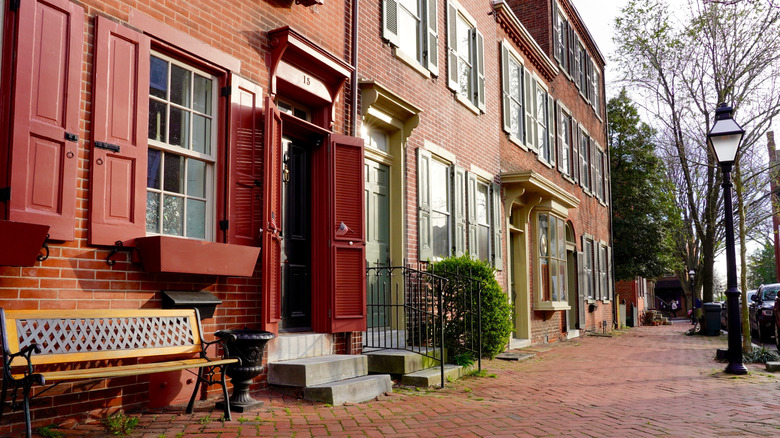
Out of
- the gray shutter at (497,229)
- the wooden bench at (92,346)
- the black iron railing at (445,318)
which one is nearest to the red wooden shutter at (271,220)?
the wooden bench at (92,346)

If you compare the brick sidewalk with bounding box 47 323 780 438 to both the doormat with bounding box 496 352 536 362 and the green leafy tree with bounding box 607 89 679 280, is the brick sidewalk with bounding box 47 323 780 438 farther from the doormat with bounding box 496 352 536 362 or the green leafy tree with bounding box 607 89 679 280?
the green leafy tree with bounding box 607 89 679 280

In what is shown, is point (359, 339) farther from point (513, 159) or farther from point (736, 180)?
point (736, 180)

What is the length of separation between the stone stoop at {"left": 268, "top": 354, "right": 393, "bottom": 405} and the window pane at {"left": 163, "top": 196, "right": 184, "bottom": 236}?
161cm

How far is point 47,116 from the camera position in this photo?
4324 mm

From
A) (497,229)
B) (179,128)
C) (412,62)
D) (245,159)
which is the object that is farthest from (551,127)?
(179,128)

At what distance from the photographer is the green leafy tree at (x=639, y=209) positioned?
2645 cm

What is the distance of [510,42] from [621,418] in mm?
10312

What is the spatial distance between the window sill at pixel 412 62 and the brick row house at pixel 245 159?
40 millimetres

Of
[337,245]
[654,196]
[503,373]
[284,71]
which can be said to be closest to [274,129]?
[284,71]

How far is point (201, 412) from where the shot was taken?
5.07m

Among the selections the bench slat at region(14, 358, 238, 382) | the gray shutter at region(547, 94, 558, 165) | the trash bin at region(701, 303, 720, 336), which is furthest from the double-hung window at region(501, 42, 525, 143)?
the bench slat at region(14, 358, 238, 382)

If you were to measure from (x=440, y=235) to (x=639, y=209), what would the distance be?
19.1 m

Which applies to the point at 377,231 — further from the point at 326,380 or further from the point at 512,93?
the point at 512,93

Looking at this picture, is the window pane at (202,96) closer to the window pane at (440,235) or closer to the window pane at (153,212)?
the window pane at (153,212)
